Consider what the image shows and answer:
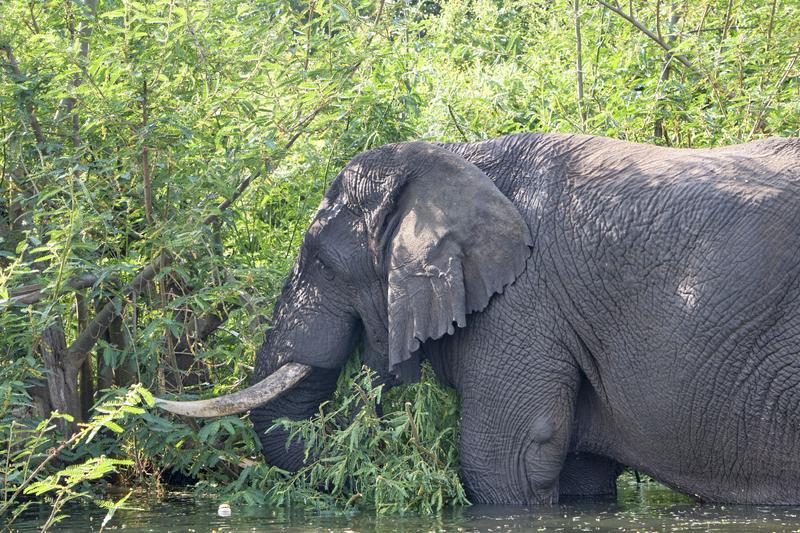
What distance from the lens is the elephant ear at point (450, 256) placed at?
691 centimetres

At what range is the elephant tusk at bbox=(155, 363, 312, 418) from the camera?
278 inches

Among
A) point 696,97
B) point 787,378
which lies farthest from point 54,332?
point 696,97

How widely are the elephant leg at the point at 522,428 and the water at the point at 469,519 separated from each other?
0.17 meters

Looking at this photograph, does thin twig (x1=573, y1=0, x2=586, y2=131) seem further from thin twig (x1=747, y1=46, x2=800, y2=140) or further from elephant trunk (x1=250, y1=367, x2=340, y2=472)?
elephant trunk (x1=250, y1=367, x2=340, y2=472)

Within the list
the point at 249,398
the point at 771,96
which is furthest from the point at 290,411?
the point at 771,96

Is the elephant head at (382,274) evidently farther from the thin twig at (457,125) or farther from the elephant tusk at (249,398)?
the thin twig at (457,125)

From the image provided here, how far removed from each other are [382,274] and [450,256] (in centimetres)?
51

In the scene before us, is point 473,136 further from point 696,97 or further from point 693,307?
point 693,307

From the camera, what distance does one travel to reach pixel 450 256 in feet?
22.7

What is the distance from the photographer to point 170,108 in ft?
23.6

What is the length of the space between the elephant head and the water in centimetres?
69

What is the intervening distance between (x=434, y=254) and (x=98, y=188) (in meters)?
1.94

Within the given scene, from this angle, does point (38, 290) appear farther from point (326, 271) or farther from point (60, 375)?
point (326, 271)

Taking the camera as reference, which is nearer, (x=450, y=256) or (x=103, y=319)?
(x=450, y=256)
